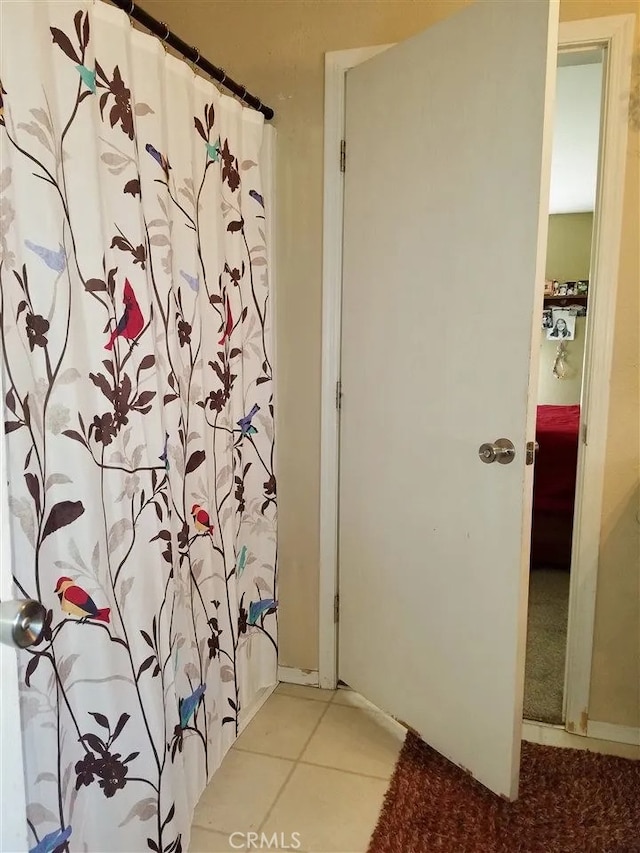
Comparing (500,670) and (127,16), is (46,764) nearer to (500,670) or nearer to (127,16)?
(500,670)

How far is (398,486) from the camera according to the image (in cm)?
189

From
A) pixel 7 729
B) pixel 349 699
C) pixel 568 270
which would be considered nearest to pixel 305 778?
pixel 349 699

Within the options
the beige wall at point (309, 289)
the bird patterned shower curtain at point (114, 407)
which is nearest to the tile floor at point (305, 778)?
the bird patterned shower curtain at point (114, 407)

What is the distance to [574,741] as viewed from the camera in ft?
6.40

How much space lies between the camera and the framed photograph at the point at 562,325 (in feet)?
17.9

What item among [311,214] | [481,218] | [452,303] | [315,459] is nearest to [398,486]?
[315,459]

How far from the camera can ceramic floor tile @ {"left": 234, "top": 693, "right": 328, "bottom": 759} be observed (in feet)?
6.26

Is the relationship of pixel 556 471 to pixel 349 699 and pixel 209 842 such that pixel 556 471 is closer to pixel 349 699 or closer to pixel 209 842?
pixel 349 699

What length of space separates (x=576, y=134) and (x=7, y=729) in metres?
3.80

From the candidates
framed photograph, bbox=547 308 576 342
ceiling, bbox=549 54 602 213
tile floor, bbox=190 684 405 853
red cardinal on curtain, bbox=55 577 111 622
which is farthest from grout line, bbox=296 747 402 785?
framed photograph, bbox=547 308 576 342

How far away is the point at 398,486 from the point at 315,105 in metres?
1.26

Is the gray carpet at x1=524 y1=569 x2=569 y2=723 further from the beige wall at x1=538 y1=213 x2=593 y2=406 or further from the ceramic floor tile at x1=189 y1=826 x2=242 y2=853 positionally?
the beige wall at x1=538 y1=213 x2=593 y2=406

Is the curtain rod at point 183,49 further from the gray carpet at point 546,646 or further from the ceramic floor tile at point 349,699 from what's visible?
the gray carpet at point 546,646

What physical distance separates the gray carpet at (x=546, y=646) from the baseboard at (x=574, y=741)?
0.16 ft
